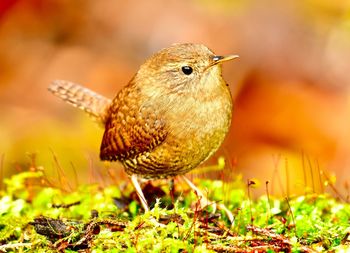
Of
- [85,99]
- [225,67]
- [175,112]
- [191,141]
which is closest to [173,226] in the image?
[191,141]

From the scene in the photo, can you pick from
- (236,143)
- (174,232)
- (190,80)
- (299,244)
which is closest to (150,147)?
(190,80)

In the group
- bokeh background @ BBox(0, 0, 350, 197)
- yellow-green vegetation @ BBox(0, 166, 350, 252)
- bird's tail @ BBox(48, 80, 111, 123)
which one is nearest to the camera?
yellow-green vegetation @ BBox(0, 166, 350, 252)

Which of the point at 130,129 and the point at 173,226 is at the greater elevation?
the point at 130,129

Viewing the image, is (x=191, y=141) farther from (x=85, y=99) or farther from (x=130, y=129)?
(x=85, y=99)

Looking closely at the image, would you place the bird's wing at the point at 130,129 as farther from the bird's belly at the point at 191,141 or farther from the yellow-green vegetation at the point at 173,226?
the yellow-green vegetation at the point at 173,226

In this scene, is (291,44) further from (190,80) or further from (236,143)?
(190,80)

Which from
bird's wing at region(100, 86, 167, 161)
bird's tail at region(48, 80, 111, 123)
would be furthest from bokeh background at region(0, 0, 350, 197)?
bird's wing at region(100, 86, 167, 161)

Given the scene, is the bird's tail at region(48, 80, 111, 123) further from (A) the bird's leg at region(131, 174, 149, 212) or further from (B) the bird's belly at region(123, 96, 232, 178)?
(B) the bird's belly at region(123, 96, 232, 178)
